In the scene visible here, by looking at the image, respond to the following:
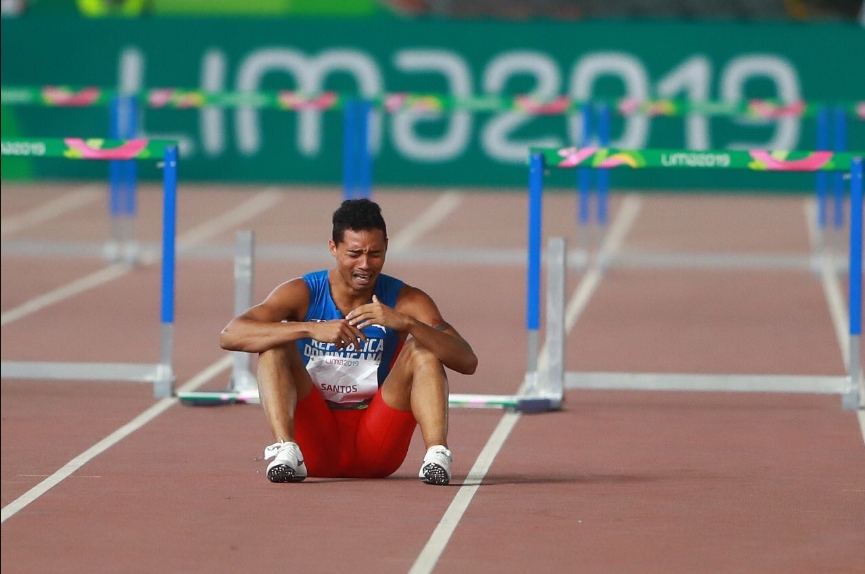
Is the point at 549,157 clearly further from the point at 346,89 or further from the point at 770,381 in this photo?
the point at 346,89

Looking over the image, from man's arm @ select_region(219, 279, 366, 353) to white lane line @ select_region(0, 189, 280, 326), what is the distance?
5.22 m

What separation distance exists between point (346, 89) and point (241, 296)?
13116 millimetres

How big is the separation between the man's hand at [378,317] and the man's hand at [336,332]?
26 mm

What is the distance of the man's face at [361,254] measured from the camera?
282 inches

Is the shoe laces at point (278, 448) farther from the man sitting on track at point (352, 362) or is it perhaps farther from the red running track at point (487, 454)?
the red running track at point (487, 454)

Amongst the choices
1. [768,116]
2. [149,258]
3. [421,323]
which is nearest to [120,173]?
[149,258]

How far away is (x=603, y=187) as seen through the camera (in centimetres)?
1628

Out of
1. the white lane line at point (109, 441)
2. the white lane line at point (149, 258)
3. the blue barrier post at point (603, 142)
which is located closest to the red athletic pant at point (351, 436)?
the white lane line at point (109, 441)

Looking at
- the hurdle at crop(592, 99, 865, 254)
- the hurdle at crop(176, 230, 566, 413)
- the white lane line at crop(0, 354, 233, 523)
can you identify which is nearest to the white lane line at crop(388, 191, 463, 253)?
the hurdle at crop(592, 99, 865, 254)

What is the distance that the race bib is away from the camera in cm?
746

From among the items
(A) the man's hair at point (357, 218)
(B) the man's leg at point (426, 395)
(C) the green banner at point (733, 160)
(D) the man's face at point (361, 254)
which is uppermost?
(C) the green banner at point (733, 160)

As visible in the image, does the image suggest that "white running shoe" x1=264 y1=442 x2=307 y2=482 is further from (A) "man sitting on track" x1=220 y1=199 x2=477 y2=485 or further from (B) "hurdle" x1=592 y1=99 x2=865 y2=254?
(B) "hurdle" x1=592 y1=99 x2=865 y2=254

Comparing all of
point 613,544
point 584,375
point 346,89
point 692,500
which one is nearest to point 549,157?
point 584,375

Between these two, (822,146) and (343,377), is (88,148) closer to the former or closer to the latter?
(343,377)
